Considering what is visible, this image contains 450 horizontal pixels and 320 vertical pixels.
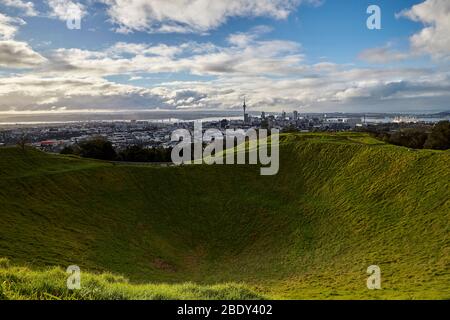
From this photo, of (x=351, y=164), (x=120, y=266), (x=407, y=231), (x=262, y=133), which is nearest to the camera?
(x=120, y=266)

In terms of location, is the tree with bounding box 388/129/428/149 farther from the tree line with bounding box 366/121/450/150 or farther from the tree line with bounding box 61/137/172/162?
the tree line with bounding box 61/137/172/162

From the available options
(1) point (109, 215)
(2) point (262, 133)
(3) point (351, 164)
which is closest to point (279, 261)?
(1) point (109, 215)

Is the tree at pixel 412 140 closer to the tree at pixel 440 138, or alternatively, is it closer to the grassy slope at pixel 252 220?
the tree at pixel 440 138

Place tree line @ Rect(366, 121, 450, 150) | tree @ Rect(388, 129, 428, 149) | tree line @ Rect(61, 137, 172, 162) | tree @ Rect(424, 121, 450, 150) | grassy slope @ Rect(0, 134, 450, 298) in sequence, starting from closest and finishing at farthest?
grassy slope @ Rect(0, 134, 450, 298)
tree line @ Rect(61, 137, 172, 162)
tree @ Rect(424, 121, 450, 150)
tree line @ Rect(366, 121, 450, 150)
tree @ Rect(388, 129, 428, 149)

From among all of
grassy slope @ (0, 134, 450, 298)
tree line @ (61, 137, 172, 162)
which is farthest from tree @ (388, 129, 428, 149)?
tree line @ (61, 137, 172, 162)

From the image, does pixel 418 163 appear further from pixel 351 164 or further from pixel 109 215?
pixel 109 215

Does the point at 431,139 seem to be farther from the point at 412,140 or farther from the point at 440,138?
the point at 412,140

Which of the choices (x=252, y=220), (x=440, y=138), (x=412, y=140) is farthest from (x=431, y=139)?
(x=252, y=220)
